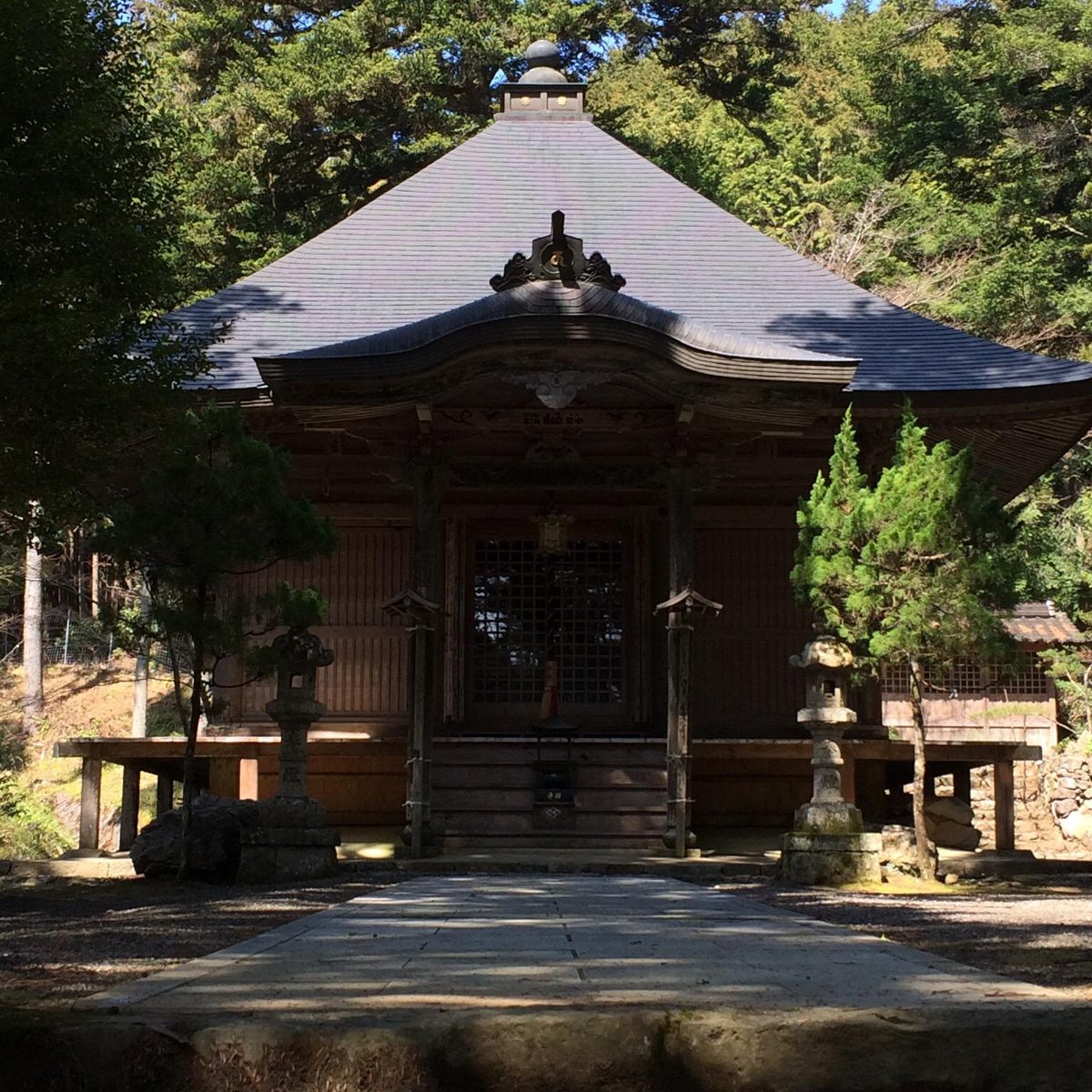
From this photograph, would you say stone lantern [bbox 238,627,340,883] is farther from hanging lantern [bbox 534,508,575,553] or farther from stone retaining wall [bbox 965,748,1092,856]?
stone retaining wall [bbox 965,748,1092,856]

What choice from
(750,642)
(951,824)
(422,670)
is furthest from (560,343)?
(951,824)

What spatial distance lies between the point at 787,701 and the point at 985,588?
4711mm

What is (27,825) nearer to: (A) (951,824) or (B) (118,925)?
(A) (951,824)

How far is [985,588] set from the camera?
30.1 feet

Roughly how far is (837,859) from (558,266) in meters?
5.24

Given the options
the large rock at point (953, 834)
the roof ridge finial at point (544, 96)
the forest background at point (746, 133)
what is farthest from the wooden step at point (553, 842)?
the forest background at point (746, 133)

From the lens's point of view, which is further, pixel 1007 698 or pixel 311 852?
pixel 1007 698

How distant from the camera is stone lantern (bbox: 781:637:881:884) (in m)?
9.35

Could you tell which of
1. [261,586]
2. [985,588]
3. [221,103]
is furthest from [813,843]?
[221,103]

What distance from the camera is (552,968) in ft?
13.5

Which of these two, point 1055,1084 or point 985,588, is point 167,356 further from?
point 1055,1084

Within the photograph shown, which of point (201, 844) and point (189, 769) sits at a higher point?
point (189, 769)

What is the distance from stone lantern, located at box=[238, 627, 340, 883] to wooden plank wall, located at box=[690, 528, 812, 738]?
496 centimetres

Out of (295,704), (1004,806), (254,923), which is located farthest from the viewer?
(1004,806)
